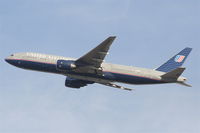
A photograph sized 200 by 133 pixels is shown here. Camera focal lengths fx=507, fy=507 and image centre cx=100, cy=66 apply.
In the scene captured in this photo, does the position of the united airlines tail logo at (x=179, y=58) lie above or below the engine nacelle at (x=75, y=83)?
above

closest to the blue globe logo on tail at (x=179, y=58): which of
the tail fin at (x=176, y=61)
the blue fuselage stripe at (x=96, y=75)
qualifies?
the tail fin at (x=176, y=61)

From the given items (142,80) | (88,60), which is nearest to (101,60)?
(88,60)

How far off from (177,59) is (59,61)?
26.6 metres

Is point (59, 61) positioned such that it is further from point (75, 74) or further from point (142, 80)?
point (142, 80)

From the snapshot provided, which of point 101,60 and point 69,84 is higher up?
point 101,60

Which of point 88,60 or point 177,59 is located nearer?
point 88,60

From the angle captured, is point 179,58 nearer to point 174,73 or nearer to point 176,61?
point 176,61

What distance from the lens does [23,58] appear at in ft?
325

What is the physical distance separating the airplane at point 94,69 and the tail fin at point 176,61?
4.24 meters

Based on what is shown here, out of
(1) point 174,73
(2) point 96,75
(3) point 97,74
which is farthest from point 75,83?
(1) point 174,73

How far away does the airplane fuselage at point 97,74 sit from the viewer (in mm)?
97188

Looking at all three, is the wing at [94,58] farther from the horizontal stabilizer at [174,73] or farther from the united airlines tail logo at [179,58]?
the united airlines tail logo at [179,58]

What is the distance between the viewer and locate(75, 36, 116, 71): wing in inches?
3649

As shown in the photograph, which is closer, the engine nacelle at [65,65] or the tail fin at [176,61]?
the engine nacelle at [65,65]
